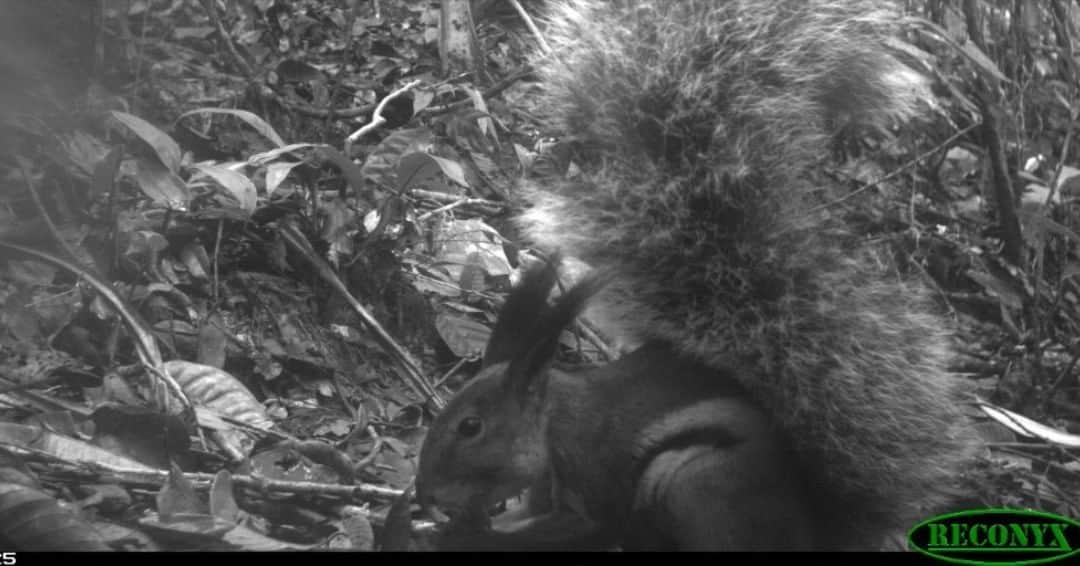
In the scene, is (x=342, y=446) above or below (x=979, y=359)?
above

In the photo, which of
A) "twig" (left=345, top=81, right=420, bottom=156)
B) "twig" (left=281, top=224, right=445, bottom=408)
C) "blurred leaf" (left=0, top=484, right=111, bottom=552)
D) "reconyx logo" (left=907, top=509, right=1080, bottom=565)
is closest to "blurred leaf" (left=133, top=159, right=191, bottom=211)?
"twig" (left=281, top=224, right=445, bottom=408)

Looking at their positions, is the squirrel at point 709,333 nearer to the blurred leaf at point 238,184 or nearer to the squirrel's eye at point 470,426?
the squirrel's eye at point 470,426

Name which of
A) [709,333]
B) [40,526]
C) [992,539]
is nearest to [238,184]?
[40,526]

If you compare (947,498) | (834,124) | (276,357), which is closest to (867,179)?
(834,124)

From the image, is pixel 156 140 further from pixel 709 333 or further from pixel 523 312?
pixel 709 333

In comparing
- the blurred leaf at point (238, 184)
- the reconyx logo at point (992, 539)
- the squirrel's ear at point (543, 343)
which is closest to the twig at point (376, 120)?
the blurred leaf at point (238, 184)

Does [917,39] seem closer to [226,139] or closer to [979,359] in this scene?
[979,359]

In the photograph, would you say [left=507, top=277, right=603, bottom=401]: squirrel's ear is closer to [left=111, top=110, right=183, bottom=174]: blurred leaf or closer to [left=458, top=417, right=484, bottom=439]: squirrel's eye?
[left=458, top=417, right=484, bottom=439]: squirrel's eye
